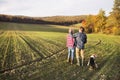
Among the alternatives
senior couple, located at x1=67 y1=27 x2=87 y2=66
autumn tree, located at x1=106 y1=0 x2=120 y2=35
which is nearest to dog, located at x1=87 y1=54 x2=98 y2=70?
senior couple, located at x1=67 y1=27 x2=87 y2=66

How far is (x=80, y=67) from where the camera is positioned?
20031mm

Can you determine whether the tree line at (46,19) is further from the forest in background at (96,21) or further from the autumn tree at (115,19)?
the autumn tree at (115,19)

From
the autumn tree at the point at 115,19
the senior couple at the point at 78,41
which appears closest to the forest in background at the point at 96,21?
the autumn tree at the point at 115,19

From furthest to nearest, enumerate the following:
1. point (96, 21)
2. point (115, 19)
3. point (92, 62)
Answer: point (96, 21) < point (115, 19) < point (92, 62)

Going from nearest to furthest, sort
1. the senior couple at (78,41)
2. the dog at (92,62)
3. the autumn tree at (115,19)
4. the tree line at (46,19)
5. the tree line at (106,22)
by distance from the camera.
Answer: the dog at (92,62) < the senior couple at (78,41) < the autumn tree at (115,19) < the tree line at (106,22) < the tree line at (46,19)

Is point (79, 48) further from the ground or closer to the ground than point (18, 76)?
further from the ground

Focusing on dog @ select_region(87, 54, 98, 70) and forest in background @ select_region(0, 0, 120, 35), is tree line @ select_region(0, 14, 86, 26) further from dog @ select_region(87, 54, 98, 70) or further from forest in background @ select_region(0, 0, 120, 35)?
dog @ select_region(87, 54, 98, 70)

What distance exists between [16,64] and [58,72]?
378 cm

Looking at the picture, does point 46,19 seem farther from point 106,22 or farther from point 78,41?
point 78,41

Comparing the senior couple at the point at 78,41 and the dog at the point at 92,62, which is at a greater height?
the senior couple at the point at 78,41

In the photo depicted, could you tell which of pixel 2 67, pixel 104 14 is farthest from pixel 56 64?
pixel 104 14

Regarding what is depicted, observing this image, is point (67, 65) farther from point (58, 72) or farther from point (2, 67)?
point (2, 67)

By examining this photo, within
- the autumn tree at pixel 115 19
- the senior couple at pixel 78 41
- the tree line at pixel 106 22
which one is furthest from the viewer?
the tree line at pixel 106 22

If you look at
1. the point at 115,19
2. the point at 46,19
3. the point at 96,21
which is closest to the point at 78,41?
the point at 115,19
